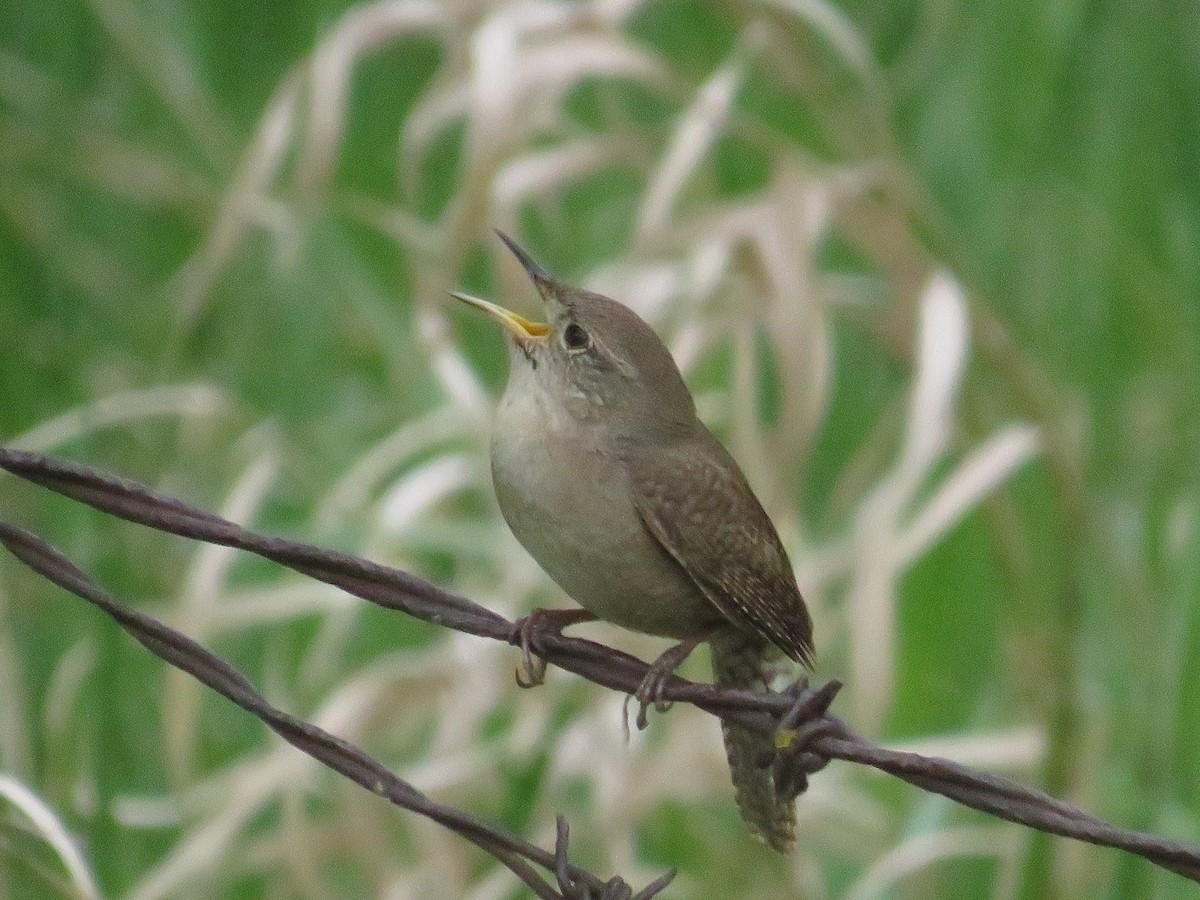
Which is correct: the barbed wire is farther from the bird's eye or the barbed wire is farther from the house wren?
the bird's eye

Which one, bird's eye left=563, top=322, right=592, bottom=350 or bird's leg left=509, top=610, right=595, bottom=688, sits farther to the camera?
bird's eye left=563, top=322, right=592, bottom=350

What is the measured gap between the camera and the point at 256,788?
3.96 meters

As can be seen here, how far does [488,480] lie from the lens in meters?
4.39

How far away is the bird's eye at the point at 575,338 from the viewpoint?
10.7ft

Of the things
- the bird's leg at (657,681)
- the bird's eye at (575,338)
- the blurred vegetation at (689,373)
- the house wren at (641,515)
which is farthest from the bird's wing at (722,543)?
the blurred vegetation at (689,373)

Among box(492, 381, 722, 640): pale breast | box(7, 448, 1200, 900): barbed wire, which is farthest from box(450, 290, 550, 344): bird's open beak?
box(7, 448, 1200, 900): barbed wire

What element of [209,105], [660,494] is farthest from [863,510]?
[209,105]

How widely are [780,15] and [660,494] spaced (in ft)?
5.68

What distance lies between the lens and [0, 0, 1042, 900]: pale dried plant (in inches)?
155

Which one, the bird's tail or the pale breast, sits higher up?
the pale breast

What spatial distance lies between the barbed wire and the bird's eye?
1.00 metres

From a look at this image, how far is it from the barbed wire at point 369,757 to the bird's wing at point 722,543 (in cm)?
59

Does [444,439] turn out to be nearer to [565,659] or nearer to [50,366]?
[50,366]

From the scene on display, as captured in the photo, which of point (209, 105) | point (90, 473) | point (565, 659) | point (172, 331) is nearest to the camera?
point (90, 473)
